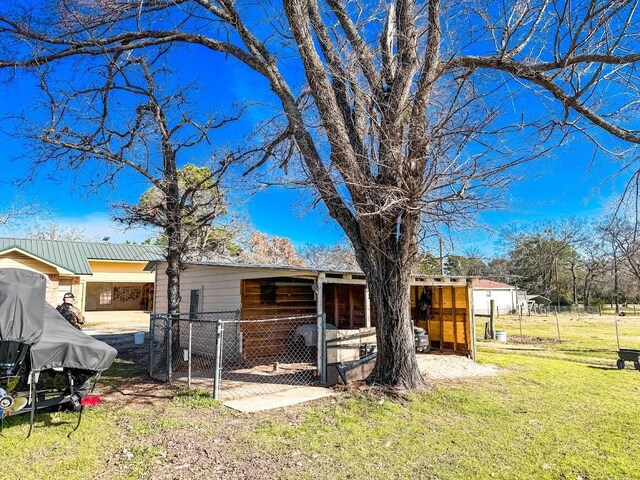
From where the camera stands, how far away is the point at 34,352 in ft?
16.3

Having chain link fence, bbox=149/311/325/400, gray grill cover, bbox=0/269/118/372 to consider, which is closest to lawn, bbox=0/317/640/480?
gray grill cover, bbox=0/269/118/372

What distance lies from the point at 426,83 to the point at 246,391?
6.00m

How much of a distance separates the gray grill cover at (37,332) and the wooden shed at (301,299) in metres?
5.05

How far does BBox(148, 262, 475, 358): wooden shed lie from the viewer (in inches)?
443

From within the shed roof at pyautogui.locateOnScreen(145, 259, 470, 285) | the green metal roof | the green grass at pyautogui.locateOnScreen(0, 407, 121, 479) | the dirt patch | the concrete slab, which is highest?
the green metal roof

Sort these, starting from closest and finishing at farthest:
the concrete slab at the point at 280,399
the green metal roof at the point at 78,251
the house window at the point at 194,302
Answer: the concrete slab at the point at 280,399 → the house window at the point at 194,302 → the green metal roof at the point at 78,251

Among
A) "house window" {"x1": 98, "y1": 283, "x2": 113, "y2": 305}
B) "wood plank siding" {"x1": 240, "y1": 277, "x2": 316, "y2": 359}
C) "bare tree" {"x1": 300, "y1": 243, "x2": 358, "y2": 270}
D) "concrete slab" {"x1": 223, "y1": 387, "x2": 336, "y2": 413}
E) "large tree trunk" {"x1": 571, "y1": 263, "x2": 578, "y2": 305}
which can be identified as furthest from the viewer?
"large tree trunk" {"x1": 571, "y1": 263, "x2": 578, "y2": 305}

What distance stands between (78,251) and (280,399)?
24966 millimetres

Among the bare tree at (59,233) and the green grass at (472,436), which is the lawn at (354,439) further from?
the bare tree at (59,233)

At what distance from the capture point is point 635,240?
16.9ft

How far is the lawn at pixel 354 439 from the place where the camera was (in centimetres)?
423

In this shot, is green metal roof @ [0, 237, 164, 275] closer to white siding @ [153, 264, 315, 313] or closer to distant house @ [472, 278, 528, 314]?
white siding @ [153, 264, 315, 313]

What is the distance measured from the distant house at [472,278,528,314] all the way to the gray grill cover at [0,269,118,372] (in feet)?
151

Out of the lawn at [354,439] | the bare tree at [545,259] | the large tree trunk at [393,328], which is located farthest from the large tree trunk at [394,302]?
the bare tree at [545,259]
